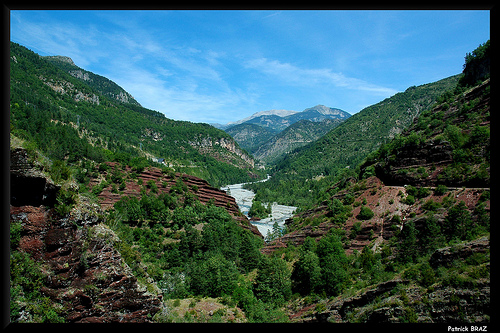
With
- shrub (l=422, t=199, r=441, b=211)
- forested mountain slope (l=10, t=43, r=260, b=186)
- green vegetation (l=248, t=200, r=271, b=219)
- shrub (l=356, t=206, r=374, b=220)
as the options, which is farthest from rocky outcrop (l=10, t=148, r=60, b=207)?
green vegetation (l=248, t=200, r=271, b=219)

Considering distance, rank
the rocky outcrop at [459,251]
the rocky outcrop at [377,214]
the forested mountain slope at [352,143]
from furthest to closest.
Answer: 1. the forested mountain slope at [352,143]
2. the rocky outcrop at [377,214]
3. the rocky outcrop at [459,251]

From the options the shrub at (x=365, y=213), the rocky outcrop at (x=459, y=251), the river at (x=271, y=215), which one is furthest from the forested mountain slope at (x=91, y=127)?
the rocky outcrop at (x=459, y=251)

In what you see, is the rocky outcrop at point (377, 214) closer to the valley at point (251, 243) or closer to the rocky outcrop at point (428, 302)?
the valley at point (251, 243)

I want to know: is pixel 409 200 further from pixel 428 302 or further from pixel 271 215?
pixel 271 215

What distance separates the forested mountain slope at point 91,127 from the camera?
57375 mm

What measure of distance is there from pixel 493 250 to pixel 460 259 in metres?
10.4

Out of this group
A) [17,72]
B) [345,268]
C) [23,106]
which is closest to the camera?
[345,268]

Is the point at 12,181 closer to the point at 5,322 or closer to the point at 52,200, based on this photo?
the point at 52,200

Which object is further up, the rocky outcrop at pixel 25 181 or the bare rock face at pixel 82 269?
the rocky outcrop at pixel 25 181

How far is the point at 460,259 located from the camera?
39.0 feet

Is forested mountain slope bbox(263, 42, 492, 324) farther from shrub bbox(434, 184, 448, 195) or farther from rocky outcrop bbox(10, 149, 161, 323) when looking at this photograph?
rocky outcrop bbox(10, 149, 161, 323)

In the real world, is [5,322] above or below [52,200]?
below
